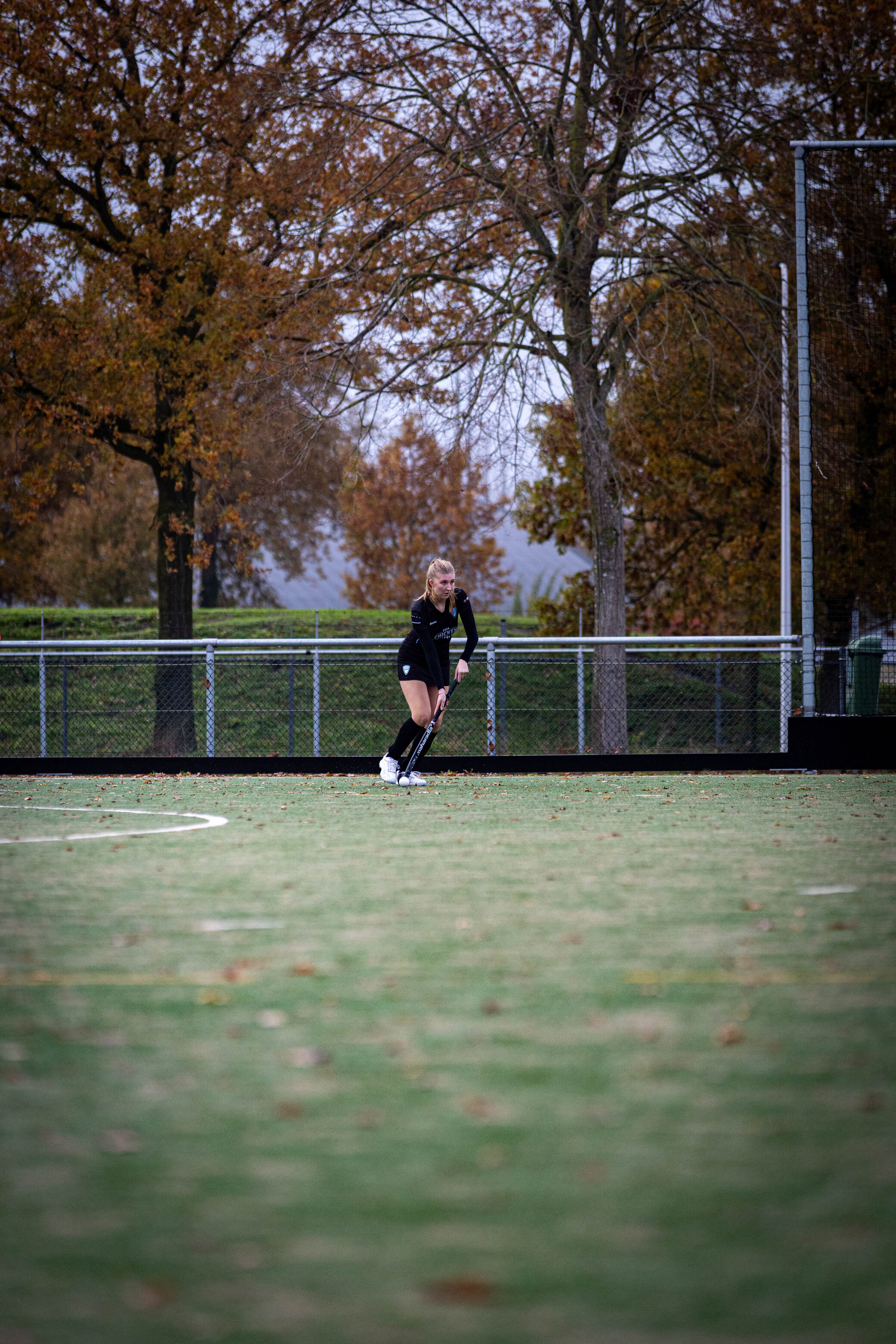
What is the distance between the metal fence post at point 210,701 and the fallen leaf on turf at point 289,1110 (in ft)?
42.9

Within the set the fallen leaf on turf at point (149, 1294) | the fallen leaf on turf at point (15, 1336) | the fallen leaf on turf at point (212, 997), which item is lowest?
the fallen leaf on turf at point (212, 997)

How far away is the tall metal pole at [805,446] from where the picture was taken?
1443 cm

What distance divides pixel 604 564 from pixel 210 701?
6536 mm

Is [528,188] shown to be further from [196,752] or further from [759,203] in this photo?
[196,752]

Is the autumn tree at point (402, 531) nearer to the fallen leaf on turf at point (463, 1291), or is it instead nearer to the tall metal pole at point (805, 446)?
the tall metal pole at point (805, 446)

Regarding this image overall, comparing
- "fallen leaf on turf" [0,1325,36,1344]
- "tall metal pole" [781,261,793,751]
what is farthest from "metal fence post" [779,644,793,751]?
"fallen leaf on turf" [0,1325,36,1344]

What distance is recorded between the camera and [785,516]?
22469 millimetres

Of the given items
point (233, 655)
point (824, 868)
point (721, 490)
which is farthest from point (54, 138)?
point (824, 868)

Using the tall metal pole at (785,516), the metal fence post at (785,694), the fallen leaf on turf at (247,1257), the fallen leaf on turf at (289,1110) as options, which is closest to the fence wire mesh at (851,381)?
the tall metal pole at (785,516)

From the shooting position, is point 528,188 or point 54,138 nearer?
point 528,188

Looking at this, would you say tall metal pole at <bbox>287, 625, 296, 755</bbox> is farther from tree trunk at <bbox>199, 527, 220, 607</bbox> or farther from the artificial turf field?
tree trunk at <bbox>199, 527, 220, 607</bbox>

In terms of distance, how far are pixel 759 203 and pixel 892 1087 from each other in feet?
56.2

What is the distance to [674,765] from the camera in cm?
1559

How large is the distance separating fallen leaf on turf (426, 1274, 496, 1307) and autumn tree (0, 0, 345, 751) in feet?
60.0
